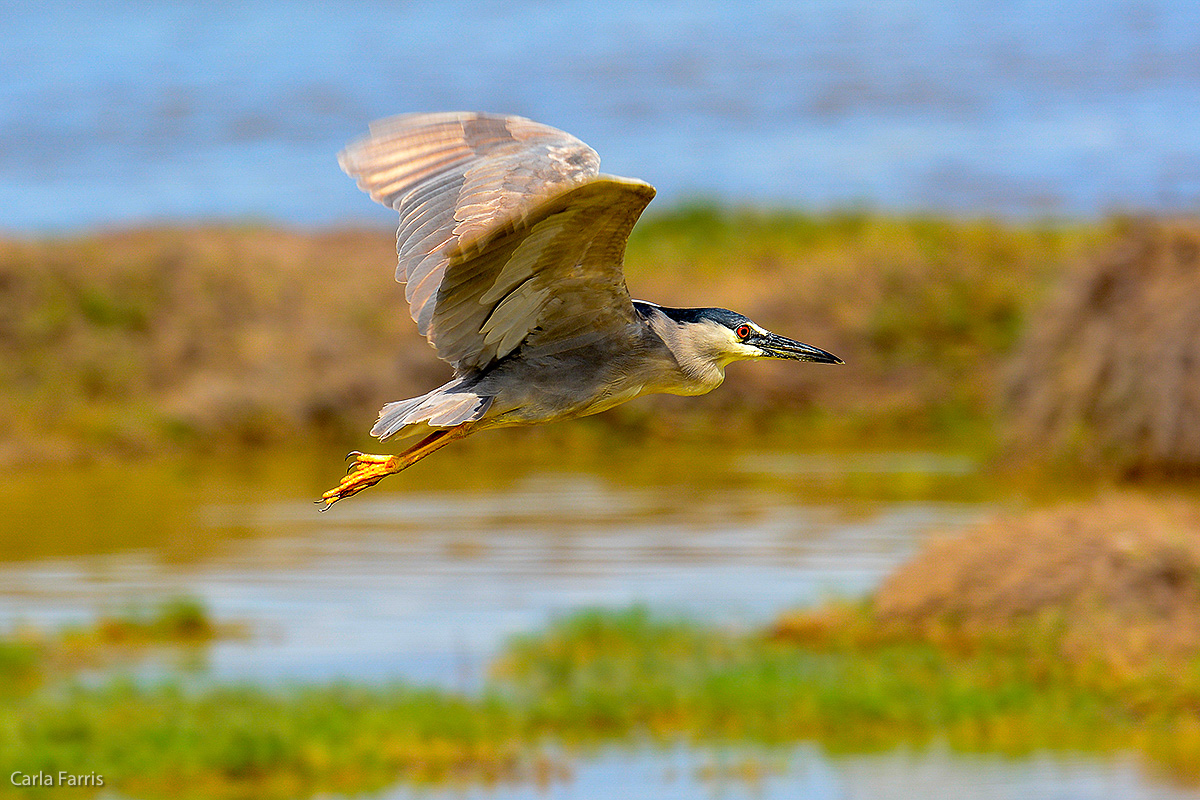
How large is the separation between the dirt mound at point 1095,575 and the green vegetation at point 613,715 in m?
0.52

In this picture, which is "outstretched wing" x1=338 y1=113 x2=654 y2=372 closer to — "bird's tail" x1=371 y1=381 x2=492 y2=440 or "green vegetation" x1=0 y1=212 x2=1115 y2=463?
"bird's tail" x1=371 y1=381 x2=492 y2=440

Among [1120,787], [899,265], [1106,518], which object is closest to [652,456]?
[899,265]

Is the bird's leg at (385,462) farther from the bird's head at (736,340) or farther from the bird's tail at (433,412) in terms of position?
the bird's head at (736,340)

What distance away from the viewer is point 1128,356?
3428 centimetres

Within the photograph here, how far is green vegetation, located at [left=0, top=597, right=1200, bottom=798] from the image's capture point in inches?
948

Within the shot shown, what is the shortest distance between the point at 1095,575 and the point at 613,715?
8.68 m

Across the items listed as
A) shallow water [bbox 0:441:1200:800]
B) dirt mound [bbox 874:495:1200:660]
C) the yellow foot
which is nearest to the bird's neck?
the yellow foot

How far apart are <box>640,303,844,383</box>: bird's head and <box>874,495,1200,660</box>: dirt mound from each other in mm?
18205

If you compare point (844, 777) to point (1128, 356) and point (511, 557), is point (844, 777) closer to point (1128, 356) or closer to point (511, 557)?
point (1128, 356)

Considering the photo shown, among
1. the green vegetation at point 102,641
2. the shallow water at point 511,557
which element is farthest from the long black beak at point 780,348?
the green vegetation at point 102,641

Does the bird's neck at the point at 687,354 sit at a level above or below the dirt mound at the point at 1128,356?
below

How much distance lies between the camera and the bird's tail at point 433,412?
5.59 m

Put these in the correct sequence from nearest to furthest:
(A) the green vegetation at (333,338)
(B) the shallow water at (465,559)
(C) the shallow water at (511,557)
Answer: (C) the shallow water at (511,557), (B) the shallow water at (465,559), (A) the green vegetation at (333,338)

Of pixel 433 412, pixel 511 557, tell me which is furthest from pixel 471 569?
pixel 433 412
